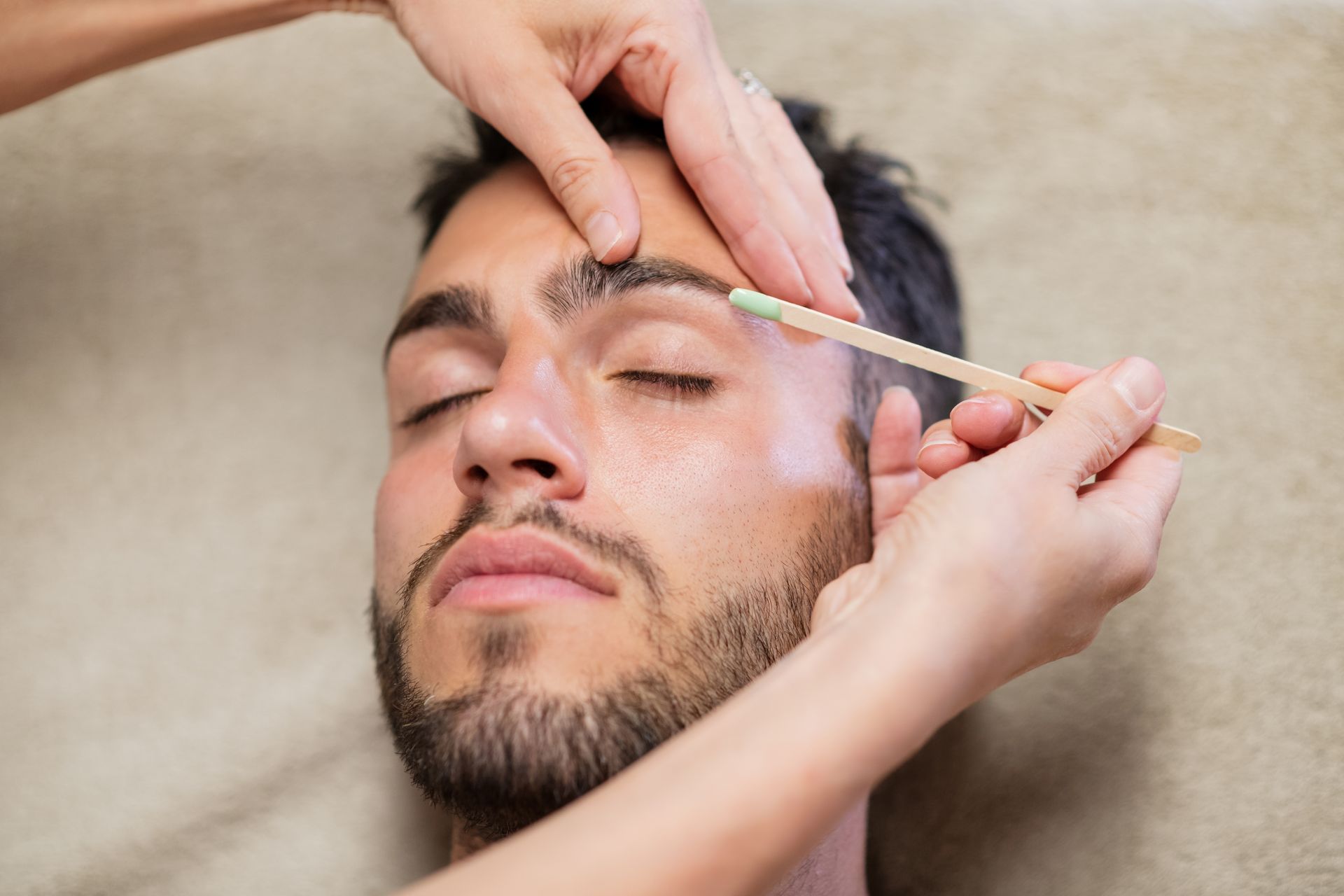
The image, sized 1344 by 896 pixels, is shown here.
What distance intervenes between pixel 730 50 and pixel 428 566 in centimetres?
106

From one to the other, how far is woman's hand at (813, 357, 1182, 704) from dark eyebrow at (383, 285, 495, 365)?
495 mm

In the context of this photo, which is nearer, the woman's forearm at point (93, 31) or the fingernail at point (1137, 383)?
the fingernail at point (1137, 383)

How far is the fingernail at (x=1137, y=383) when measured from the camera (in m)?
0.93

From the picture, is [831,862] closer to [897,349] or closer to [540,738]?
[540,738]

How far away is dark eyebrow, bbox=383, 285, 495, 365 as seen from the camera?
42.7 inches

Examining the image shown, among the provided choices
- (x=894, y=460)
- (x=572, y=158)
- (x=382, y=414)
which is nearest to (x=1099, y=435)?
(x=894, y=460)

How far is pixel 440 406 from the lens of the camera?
3.76 feet

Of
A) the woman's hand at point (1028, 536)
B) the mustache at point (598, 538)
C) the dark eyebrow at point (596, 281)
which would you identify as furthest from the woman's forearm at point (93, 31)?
the woman's hand at point (1028, 536)

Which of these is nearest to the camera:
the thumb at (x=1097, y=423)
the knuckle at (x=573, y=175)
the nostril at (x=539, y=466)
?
the thumb at (x=1097, y=423)

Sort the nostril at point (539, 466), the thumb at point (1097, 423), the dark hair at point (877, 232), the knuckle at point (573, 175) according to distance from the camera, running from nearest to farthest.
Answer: the thumb at point (1097, 423) → the nostril at point (539, 466) → the knuckle at point (573, 175) → the dark hair at point (877, 232)

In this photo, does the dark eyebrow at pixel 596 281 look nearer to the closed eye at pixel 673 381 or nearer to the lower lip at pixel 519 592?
the closed eye at pixel 673 381

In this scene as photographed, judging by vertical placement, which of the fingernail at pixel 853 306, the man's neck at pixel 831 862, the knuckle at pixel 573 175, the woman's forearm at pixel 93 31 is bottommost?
the man's neck at pixel 831 862

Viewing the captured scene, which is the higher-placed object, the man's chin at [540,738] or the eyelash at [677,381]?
the eyelash at [677,381]

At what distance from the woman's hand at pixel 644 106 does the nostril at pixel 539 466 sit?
0.23m
